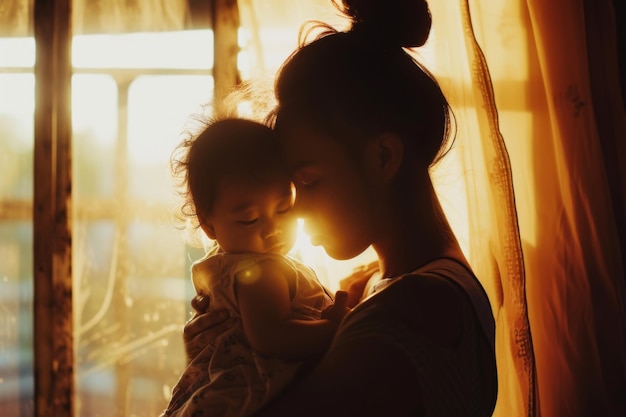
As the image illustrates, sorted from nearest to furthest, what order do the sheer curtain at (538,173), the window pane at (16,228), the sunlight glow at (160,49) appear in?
1. the sheer curtain at (538,173)
2. the sunlight glow at (160,49)
3. the window pane at (16,228)

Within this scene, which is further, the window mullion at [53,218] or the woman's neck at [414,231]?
the window mullion at [53,218]

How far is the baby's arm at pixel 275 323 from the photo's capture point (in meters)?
0.97

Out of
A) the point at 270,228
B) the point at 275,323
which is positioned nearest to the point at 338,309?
the point at 275,323

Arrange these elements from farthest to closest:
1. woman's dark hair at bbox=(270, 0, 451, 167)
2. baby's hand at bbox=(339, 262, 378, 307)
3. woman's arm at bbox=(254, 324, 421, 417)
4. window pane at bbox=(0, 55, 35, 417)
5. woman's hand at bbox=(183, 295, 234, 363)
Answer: window pane at bbox=(0, 55, 35, 417) → baby's hand at bbox=(339, 262, 378, 307) → woman's hand at bbox=(183, 295, 234, 363) → woman's dark hair at bbox=(270, 0, 451, 167) → woman's arm at bbox=(254, 324, 421, 417)

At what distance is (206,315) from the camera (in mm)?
1085

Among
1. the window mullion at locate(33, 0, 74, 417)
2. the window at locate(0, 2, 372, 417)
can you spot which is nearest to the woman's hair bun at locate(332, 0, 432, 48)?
the window at locate(0, 2, 372, 417)

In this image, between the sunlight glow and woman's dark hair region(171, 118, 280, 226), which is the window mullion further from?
woman's dark hair region(171, 118, 280, 226)

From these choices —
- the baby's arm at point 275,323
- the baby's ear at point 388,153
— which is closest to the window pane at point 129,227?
the baby's arm at point 275,323

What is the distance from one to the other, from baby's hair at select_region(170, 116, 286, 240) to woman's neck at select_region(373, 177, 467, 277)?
0.73 ft

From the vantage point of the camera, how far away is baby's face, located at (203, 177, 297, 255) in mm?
1092

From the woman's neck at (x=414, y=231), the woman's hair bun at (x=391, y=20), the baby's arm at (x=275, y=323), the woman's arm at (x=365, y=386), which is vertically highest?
the woman's hair bun at (x=391, y=20)

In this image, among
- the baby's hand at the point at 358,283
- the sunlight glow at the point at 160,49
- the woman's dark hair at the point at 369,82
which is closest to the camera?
the woman's dark hair at the point at 369,82

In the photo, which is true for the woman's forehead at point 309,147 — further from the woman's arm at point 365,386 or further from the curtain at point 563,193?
the curtain at point 563,193

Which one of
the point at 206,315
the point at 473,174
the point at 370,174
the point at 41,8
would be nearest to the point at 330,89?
the point at 370,174
